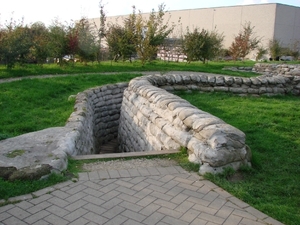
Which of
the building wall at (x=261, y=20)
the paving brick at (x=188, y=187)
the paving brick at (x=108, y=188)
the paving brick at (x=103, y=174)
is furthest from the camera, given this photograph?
the building wall at (x=261, y=20)

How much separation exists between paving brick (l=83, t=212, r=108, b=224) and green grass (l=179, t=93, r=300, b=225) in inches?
56.0

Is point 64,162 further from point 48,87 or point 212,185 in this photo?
point 48,87

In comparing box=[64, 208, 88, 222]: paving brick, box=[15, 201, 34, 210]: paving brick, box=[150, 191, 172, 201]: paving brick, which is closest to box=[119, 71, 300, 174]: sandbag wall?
box=[150, 191, 172, 201]: paving brick

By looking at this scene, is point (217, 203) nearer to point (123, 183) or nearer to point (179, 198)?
point (179, 198)

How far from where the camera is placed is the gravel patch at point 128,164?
404 cm

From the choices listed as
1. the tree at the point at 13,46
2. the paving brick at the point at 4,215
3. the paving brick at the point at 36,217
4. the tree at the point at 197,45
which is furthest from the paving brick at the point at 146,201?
the tree at the point at 197,45

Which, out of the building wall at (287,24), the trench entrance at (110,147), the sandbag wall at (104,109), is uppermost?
the building wall at (287,24)

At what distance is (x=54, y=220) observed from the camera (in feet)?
9.21

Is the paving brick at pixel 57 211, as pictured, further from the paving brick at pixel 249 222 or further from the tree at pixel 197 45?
the tree at pixel 197 45

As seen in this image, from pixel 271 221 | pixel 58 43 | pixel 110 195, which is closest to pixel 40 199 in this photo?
pixel 110 195

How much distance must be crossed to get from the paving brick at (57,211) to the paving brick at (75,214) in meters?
0.05

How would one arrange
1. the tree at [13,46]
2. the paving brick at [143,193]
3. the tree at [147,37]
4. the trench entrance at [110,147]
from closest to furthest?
the paving brick at [143,193], the trench entrance at [110,147], the tree at [13,46], the tree at [147,37]

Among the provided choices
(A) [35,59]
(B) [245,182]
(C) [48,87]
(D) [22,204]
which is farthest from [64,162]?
(A) [35,59]

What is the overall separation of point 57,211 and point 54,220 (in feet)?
0.50
